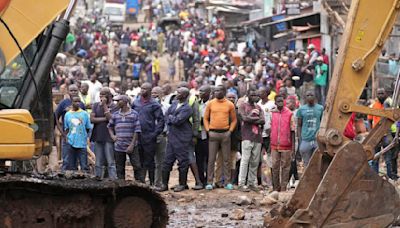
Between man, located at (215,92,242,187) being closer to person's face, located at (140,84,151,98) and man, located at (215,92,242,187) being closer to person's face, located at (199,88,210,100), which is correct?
person's face, located at (199,88,210,100)

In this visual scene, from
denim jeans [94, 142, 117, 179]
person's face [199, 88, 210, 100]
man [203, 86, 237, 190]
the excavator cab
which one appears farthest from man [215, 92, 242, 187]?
the excavator cab

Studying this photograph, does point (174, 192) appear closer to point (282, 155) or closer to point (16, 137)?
point (282, 155)

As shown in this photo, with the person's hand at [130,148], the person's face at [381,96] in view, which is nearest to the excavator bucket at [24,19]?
the person's hand at [130,148]

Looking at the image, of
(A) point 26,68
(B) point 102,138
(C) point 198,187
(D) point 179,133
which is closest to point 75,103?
(B) point 102,138

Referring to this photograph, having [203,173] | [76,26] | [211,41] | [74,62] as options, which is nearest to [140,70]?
[74,62]

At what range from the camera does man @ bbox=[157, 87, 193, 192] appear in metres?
18.4

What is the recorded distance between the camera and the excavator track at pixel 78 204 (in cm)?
1128

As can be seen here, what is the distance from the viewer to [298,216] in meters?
11.3

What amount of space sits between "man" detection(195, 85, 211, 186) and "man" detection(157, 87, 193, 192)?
0.50 metres

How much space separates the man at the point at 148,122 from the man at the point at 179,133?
0.68 feet

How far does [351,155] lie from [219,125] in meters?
7.59

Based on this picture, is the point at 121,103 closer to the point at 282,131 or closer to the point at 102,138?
the point at 102,138

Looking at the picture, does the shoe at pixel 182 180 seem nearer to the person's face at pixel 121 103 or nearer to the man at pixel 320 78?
the person's face at pixel 121 103

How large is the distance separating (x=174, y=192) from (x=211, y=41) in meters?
A: 31.5
